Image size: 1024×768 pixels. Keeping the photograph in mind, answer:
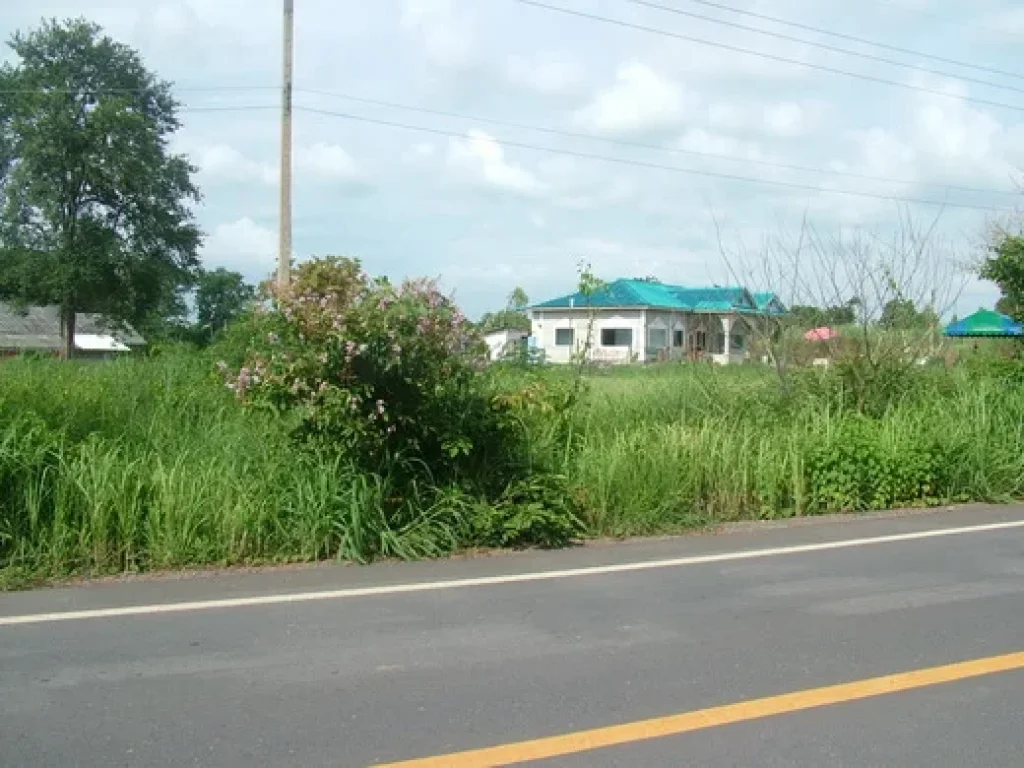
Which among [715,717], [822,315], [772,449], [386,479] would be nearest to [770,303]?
[822,315]

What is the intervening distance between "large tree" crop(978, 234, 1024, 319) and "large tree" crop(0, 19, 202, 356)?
36.5 metres

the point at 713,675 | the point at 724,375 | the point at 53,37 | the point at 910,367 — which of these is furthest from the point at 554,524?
the point at 53,37

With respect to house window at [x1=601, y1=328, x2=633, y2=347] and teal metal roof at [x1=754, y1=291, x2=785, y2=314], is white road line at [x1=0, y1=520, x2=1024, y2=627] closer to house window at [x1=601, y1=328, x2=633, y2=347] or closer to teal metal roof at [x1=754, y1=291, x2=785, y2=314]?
teal metal roof at [x1=754, y1=291, x2=785, y2=314]

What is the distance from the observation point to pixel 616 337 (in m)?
45.1

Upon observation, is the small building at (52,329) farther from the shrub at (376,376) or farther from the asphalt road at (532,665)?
the asphalt road at (532,665)

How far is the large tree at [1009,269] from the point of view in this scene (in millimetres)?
15586

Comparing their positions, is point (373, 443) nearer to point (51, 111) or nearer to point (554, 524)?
point (554, 524)

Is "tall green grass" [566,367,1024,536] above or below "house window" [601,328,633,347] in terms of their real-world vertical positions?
below

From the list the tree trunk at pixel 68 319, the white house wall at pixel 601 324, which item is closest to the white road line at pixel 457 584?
the white house wall at pixel 601 324

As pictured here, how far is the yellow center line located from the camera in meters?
3.94

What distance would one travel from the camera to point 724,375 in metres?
13.1

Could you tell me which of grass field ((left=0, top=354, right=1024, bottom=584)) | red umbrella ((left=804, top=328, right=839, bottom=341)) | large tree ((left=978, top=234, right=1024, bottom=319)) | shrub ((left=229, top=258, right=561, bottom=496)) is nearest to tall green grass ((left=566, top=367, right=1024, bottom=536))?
grass field ((left=0, top=354, right=1024, bottom=584))

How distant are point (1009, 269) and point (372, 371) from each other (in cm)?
1268

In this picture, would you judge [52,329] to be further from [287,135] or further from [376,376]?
[376,376]
